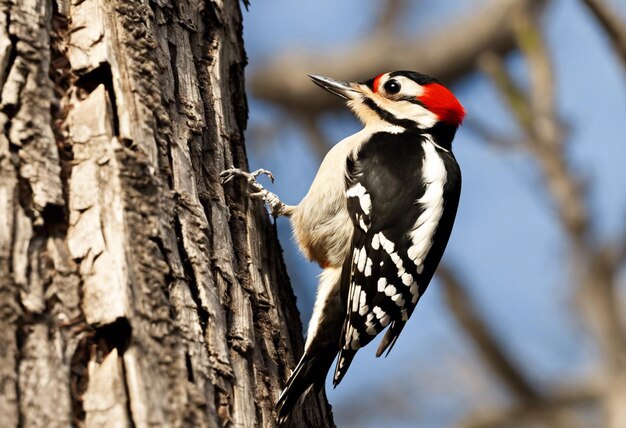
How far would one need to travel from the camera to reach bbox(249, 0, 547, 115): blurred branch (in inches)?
376

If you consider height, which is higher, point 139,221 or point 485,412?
point 485,412

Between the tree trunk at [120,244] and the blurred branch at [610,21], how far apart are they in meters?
2.87

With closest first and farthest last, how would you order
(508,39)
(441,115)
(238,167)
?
(238,167), (441,115), (508,39)

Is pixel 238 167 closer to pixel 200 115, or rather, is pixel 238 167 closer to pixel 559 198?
pixel 200 115

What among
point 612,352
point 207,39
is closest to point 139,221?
point 207,39

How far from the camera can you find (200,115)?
8.95ft

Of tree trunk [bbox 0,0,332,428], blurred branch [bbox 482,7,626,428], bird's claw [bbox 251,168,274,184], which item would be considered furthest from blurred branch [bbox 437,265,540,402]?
tree trunk [bbox 0,0,332,428]

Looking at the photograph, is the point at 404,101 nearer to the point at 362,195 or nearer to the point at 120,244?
the point at 362,195

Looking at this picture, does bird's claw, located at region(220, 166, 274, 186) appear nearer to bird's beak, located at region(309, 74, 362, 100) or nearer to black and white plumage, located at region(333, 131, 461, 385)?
black and white plumage, located at region(333, 131, 461, 385)

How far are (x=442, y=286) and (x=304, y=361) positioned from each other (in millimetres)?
7173

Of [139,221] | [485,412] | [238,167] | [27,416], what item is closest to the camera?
[27,416]

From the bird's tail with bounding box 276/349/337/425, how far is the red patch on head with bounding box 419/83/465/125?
1.51 meters

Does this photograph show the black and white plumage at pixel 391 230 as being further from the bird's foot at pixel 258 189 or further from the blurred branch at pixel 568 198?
the blurred branch at pixel 568 198

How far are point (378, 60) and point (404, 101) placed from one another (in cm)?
601
